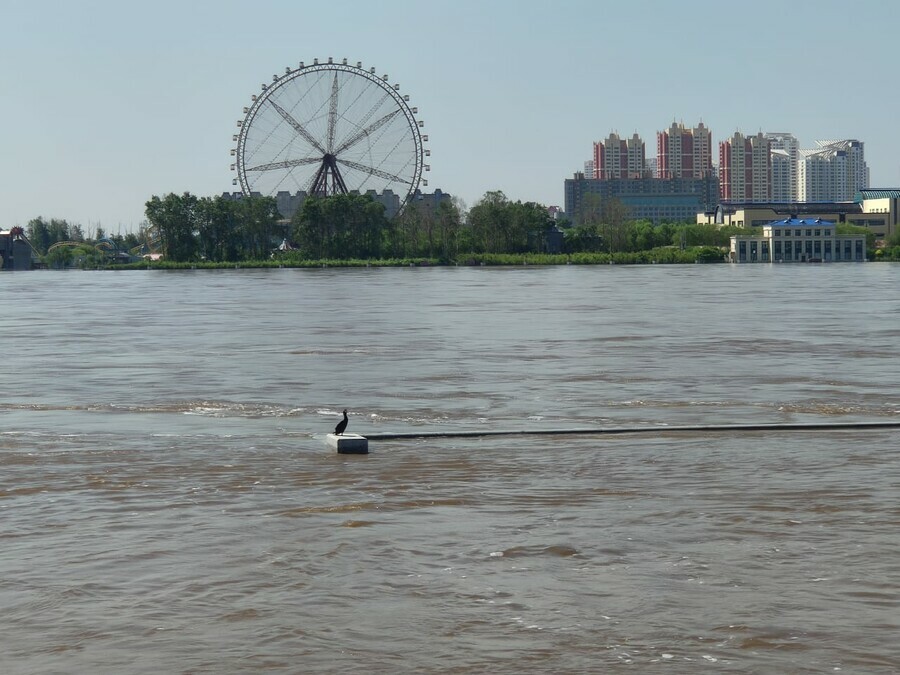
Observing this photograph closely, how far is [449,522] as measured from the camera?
12320 millimetres

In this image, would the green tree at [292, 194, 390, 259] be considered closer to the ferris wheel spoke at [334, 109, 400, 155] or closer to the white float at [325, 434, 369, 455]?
the ferris wheel spoke at [334, 109, 400, 155]

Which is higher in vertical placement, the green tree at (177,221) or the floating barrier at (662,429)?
the green tree at (177,221)

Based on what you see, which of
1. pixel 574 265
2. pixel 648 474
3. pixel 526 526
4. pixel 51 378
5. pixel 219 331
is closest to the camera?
pixel 526 526

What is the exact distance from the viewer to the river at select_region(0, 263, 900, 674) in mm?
8766

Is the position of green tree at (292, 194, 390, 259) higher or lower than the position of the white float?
higher

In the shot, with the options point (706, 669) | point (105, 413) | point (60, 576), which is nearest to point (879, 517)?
point (706, 669)

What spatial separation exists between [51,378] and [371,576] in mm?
18297

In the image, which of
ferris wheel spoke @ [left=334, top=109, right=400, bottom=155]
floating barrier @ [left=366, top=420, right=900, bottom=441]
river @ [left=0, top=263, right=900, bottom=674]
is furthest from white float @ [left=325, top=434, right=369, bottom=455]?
ferris wheel spoke @ [left=334, top=109, right=400, bottom=155]

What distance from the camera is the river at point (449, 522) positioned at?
345 inches

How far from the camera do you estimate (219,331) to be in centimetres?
4334

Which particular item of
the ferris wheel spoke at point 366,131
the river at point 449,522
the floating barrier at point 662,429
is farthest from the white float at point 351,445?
the ferris wheel spoke at point 366,131

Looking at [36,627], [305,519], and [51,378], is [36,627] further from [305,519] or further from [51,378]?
[51,378]

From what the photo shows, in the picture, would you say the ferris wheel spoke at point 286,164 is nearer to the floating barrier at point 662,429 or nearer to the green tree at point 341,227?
the green tree at point 341,227

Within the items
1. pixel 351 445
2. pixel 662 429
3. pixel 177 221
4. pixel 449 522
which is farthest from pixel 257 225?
pixel 449 522
